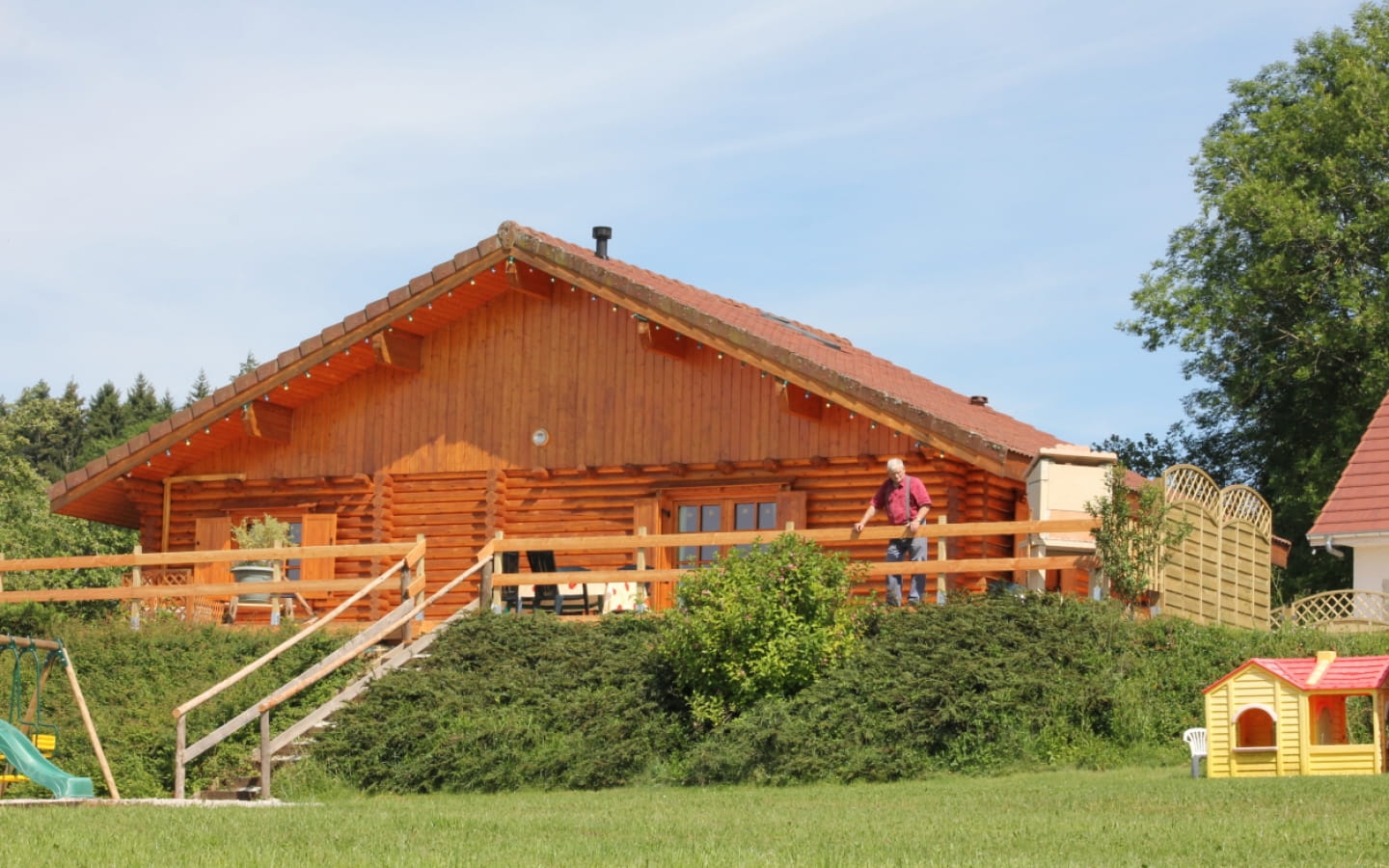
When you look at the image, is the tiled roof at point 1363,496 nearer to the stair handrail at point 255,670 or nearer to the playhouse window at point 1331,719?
the playhouse window at point 1331,719

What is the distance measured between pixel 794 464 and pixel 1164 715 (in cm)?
729

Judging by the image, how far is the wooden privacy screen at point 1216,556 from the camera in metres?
17.6

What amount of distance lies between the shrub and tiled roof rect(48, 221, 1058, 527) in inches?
Result: 123

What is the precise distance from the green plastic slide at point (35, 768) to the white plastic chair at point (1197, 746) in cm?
845

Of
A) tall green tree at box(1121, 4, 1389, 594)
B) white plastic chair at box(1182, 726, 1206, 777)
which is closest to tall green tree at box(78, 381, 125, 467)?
tall green tree at box(1121, 4, 1389, 594)

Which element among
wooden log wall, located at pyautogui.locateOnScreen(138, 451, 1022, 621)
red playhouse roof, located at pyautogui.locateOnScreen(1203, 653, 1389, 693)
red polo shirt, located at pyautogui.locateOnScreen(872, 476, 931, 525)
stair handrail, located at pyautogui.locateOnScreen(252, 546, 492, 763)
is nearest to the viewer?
red playhouse roof, located at pyautogui.locateOnScreen(1203, 653, 1389, 693)

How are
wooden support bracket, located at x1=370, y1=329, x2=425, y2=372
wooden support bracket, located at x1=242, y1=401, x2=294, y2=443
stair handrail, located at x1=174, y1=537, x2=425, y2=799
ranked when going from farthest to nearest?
wooden support bracket, located at x1=242, y1=401, x2=294, y2=443 → wooden support bracket, located at x1=370, y1=329, x2=425, y2=372 → stair handrail, located at x1=174, y1=537, x2=425, y2=799

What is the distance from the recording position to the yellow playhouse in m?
13.5

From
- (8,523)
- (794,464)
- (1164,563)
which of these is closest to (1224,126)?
(794,464)

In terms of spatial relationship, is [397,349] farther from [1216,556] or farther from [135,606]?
[1216,556]

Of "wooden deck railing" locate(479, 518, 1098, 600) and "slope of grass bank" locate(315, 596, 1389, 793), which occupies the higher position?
"wooden deck railing" locate(479, 518, 1098, 600)

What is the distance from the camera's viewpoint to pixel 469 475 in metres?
23.6

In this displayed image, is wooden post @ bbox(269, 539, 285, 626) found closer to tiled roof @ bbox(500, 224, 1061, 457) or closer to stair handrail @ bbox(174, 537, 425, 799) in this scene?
stair handrail @ bbox(174, 537, 425, 799)

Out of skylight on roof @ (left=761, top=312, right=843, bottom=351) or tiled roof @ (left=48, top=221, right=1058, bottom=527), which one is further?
skylight on roof @ (left=761, top=312, right=843, bottom=351)
